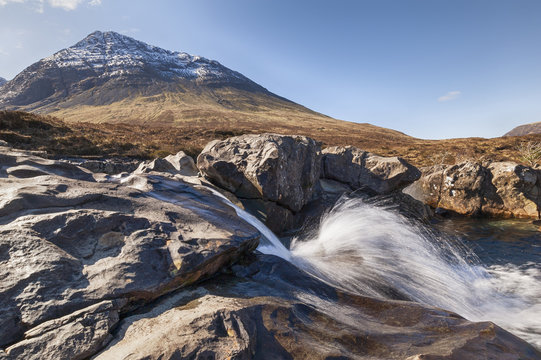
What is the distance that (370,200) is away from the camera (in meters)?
14.1

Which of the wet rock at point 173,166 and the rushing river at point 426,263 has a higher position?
the wet rock at point 173,166

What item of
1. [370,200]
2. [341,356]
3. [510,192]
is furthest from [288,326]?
[510,192]

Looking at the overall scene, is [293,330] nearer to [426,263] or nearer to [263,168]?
[426,263]

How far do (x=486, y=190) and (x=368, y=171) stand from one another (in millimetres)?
7212

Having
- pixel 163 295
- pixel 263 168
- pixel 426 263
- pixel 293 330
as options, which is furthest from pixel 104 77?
pixel 293 330

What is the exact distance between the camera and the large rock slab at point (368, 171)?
1505 centimetres

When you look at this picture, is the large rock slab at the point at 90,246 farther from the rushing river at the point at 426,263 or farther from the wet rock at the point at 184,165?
the wet rock at the point at 184,165

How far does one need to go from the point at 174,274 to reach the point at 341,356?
2.59 meters

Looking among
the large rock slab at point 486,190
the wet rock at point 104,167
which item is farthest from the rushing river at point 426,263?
the wet rock at point 104,167

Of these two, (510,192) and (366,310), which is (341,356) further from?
(510,192)

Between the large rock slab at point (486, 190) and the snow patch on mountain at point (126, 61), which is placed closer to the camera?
the large rock slab at point (486, 190)

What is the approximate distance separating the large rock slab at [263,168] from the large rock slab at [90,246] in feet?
14.9

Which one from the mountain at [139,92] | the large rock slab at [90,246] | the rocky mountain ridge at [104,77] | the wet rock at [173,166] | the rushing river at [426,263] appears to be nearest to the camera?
the large rock slab at [90,246]

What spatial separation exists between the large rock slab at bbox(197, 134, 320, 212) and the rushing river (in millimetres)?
1751
